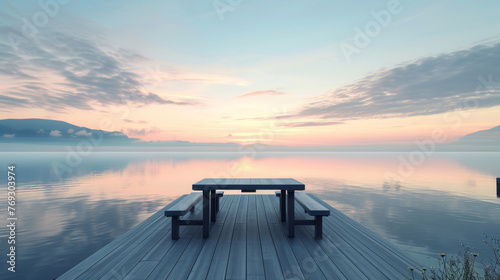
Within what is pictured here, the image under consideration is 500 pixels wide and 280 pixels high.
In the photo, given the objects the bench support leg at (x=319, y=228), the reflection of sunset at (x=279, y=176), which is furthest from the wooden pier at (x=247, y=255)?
the reflection of sunset at (x=279, y=176)

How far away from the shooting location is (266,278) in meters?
2.80

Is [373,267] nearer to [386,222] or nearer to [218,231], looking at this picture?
[218,231]

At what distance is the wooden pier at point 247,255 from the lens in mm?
2945

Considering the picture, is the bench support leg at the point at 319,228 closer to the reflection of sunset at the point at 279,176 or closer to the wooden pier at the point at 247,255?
the wooden pier at the point at 247,255

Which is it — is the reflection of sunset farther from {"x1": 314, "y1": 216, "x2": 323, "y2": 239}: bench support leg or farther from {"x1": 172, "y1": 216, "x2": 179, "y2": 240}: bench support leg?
{"x1": 314, "y1": 216, "x2": 323, "y2": 239}: bench support leg

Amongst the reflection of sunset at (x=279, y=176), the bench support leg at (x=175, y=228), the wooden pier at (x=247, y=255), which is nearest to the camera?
the wooden pier at (x=247, y=255)

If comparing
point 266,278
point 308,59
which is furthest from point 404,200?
point 266,278

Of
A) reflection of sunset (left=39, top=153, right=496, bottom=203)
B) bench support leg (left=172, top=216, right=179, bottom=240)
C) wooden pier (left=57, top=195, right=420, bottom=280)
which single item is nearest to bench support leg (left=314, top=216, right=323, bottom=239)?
wooden pier (left=57, top=195, right=420, bottom=280)

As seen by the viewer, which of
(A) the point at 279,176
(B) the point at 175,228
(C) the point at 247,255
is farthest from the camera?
(A) the point at 279,176

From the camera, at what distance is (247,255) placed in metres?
3.50

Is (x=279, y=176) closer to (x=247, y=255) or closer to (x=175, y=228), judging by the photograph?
(x=175, y=228)

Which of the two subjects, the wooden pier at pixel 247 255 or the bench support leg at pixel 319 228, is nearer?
the wooden pier at pixel 247 255

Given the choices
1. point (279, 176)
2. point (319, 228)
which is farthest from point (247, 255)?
point (279, 176)

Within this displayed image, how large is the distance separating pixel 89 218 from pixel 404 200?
1670 cm
